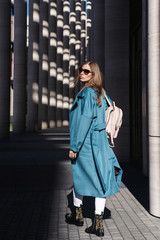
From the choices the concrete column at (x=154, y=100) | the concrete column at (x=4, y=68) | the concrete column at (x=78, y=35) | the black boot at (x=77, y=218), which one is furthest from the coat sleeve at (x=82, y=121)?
the concrete column at (x=78, y=35)

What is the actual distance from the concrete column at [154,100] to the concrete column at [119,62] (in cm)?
499

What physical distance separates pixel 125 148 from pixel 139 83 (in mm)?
2088

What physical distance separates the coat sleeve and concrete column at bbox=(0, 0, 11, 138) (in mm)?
13481

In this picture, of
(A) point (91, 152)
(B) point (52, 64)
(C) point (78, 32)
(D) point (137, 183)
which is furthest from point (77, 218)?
(C) point (78, 32)

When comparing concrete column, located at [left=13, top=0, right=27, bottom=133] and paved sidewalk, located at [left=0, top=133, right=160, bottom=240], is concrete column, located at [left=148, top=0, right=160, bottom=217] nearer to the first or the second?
paved sidewalk, located at [left=0, top=133, right=160, bottom=240]

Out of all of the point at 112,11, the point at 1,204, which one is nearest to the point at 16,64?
the point at 112,11

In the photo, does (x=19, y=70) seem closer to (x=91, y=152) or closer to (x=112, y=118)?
(x=112, y=118)

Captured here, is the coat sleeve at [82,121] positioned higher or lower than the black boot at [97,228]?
higher

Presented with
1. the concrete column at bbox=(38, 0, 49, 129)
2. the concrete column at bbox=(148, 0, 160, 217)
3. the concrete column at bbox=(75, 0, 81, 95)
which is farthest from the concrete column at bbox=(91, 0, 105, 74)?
the concrete column at bbox=(75, 0, 81, 95)

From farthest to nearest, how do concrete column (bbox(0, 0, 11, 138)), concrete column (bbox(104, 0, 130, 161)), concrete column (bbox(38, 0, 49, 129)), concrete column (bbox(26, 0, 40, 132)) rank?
1. concrete column (bbox(38, 0, 49, 129))
2. concrete column (bbox(26, 0, 40, 132))
3. concrete column (bbox(0, 0, 11, 138))
4. concrete column (bbox(104, 0, 130, 161))

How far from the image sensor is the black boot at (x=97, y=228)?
14.1 ft

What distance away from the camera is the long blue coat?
4277 millimetres

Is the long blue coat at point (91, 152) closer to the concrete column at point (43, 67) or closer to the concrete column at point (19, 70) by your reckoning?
the concrete column at point (19, 70)

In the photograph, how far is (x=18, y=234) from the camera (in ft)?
14.4
